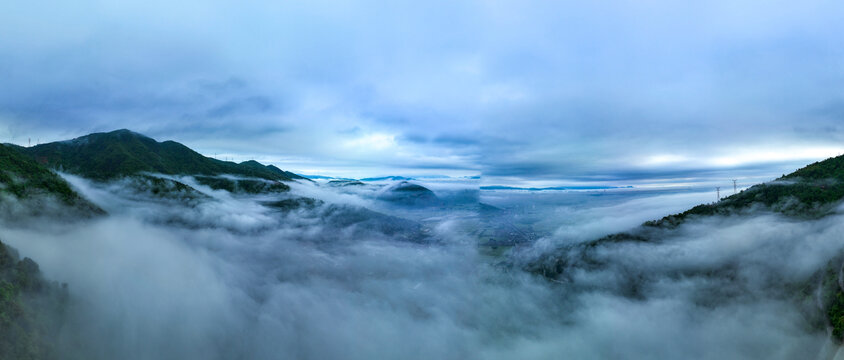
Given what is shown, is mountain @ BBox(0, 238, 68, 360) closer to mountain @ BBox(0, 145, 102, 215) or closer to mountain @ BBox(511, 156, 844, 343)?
mountain @ BBox(0, 145, 102, 215)

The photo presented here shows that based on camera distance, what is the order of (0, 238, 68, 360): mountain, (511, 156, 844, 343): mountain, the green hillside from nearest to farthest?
(511, 156, 844, 343): mountain
(0, 238, 68, 360): mountain
the green hillside

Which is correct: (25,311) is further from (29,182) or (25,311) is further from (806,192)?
(806,192)

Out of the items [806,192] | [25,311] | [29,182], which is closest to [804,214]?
[806,192]

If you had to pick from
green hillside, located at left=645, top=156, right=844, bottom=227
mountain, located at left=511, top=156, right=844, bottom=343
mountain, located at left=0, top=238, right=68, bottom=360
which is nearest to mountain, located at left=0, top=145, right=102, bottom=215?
mountain, located at left=0, top=238, right=68, bottom=360

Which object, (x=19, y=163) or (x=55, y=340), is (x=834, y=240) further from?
(x=19, y=163)

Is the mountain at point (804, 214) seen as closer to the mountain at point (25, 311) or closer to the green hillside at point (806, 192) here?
the green hillside at point (806, 192)

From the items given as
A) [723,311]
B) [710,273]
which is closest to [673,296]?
[710,273]

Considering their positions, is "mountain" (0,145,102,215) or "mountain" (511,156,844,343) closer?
"mountain" (511,156,844,343)

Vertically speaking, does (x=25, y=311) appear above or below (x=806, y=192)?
below
